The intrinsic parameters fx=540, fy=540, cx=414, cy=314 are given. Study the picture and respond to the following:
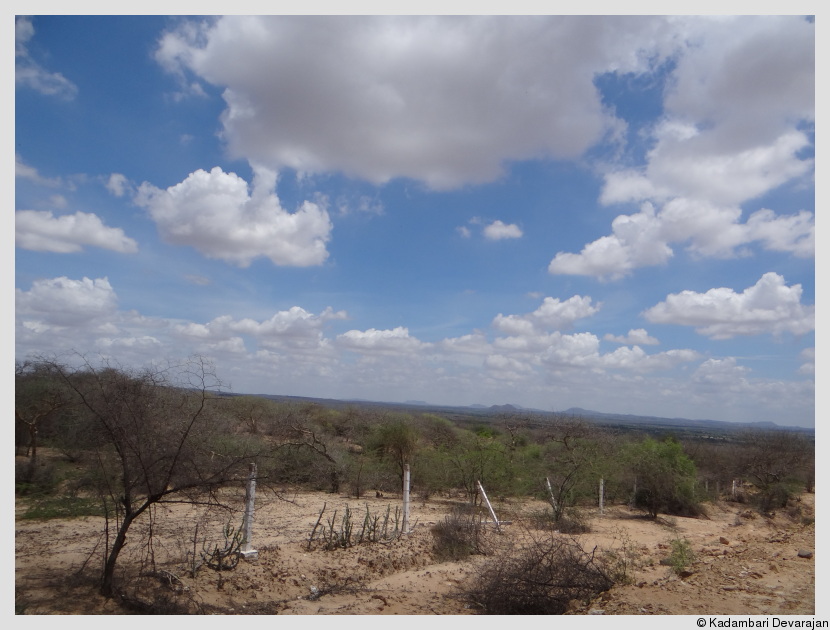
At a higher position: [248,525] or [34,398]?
[34,398]

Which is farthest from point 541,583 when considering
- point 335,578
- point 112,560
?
point 112,560

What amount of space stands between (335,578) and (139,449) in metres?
4.29

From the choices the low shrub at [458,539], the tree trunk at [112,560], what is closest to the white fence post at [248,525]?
the tree trunk at [112,560]

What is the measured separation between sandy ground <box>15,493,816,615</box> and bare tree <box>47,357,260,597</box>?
72 centimetres

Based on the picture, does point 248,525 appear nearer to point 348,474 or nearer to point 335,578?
point 335,578

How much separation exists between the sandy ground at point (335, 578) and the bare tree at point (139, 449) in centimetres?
72

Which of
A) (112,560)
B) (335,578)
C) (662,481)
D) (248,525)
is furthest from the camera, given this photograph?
(662,481)

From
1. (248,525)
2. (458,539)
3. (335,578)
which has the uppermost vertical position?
(248,525)

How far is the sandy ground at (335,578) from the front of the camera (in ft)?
24.3

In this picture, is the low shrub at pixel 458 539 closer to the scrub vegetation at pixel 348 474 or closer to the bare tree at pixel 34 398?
the scrub vegetation at pixel 348 474

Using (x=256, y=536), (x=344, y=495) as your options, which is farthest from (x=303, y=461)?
(x=256, y=536)

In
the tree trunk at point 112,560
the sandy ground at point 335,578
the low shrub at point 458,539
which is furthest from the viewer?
the low shrub at point 458,539

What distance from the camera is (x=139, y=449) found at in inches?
279

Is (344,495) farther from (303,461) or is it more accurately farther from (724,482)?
(724,482)
